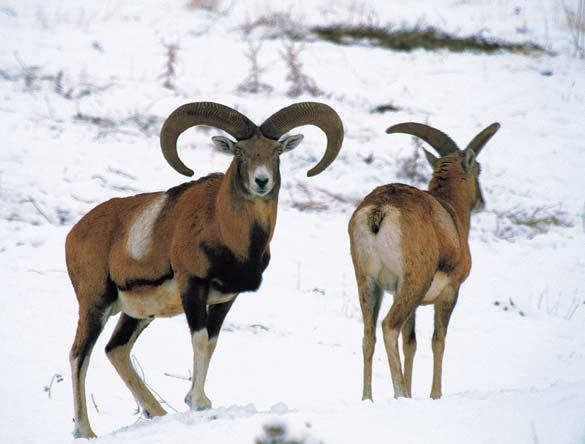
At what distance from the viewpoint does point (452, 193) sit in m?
9.13

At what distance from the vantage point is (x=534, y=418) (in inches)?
221

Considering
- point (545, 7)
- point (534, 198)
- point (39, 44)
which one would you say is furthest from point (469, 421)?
point (545, 7)

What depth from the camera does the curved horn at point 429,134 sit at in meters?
9.36

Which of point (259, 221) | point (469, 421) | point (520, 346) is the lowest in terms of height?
point (520, 346)

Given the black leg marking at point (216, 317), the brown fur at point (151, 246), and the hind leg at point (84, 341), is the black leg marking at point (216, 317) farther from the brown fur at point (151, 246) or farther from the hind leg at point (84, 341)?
the hind leg at point (84, 341)

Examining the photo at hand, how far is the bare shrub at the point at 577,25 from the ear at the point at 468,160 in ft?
33.6

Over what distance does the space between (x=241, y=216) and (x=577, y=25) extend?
13.8 meters

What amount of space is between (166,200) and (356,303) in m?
3.82

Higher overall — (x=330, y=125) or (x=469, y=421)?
(x=330, y=125)

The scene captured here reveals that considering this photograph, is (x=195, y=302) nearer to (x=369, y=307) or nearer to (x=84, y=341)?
(x=84, y=341)

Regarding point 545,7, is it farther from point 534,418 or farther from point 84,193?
point 534,418

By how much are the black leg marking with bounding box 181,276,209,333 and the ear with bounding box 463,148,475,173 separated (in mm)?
2988

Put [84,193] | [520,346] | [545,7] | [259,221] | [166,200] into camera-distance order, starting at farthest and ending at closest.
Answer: [545,7], [84,193], [520,346], [166,200], [259,221]

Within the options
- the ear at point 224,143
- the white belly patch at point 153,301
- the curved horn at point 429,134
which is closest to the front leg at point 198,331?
the white belly patch at point 153,301
